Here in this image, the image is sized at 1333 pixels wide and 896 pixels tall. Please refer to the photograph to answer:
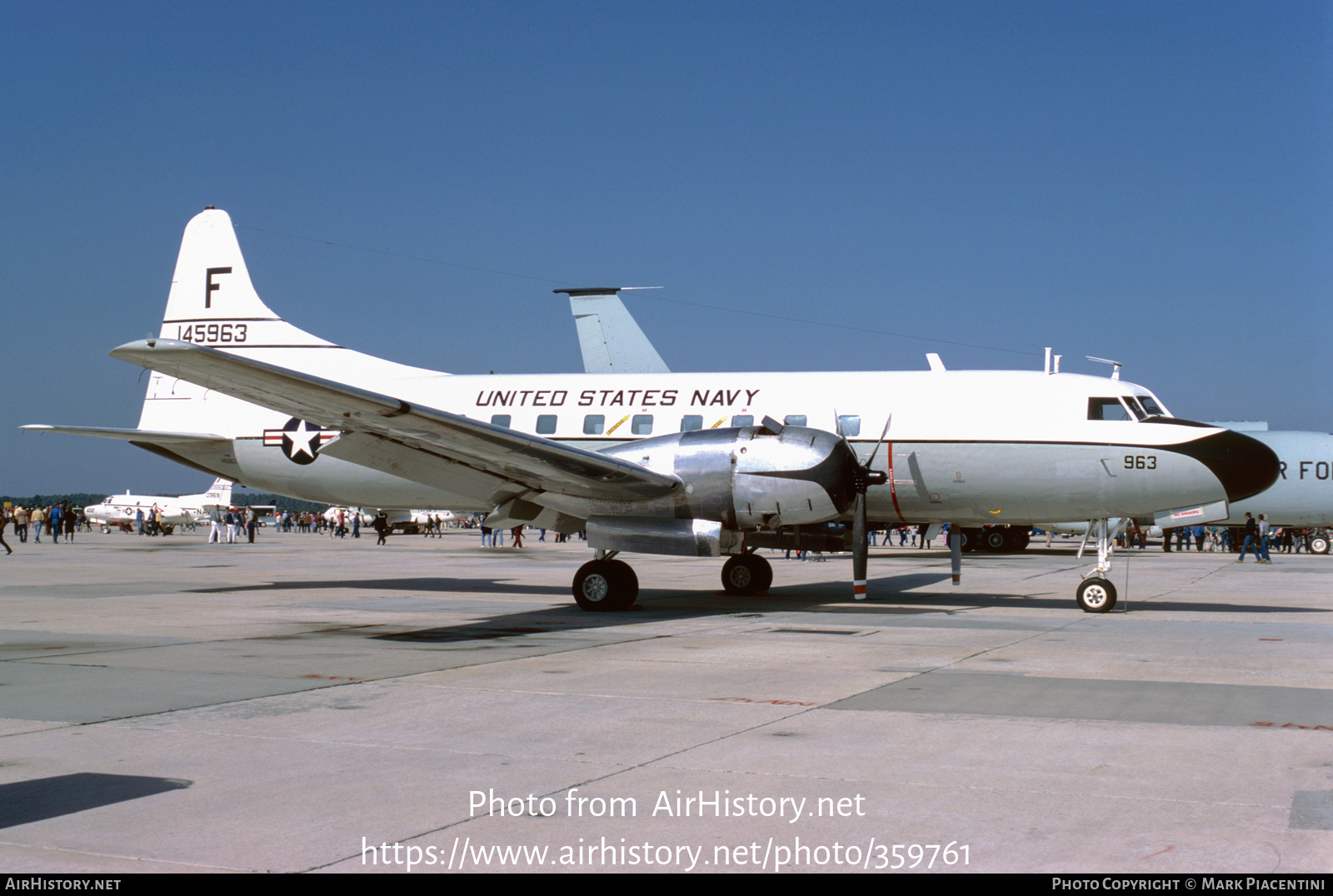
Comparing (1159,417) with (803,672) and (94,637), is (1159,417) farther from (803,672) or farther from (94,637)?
(94,637)

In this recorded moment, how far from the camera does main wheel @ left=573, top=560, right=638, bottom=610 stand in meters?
15.2

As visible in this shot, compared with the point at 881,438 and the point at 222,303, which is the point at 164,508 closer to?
the point at 222,303

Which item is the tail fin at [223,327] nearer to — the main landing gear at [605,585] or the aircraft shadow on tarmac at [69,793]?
the main landing gear at [605,585]

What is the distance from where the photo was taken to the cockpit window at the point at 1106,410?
Answer: 49.8 feet

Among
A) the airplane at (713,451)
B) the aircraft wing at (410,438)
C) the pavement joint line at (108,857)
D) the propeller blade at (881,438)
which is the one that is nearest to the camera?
the pavement joint line at (108,857)

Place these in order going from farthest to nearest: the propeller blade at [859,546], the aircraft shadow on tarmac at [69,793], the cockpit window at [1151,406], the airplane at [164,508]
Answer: the airplane at [164,508] < the cockpit window at [1151,406] < the propeller blade at [859,546] < the aircraft shadow on tarmac at [69,793]

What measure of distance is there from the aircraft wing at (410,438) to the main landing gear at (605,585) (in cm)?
123

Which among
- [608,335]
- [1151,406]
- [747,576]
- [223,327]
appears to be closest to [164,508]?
[608,335]

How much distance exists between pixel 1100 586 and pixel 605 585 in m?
7.03

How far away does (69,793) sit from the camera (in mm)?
5336

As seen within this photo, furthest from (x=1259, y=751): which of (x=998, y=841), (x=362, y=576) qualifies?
(x=362, y=576)

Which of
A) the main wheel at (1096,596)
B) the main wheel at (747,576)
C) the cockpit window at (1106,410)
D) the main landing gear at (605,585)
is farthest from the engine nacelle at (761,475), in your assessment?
the main wheel at (747,576)

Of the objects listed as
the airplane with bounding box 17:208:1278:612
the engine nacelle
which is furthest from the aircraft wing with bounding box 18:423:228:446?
the engine nacelle

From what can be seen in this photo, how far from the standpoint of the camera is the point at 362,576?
23.3 m
